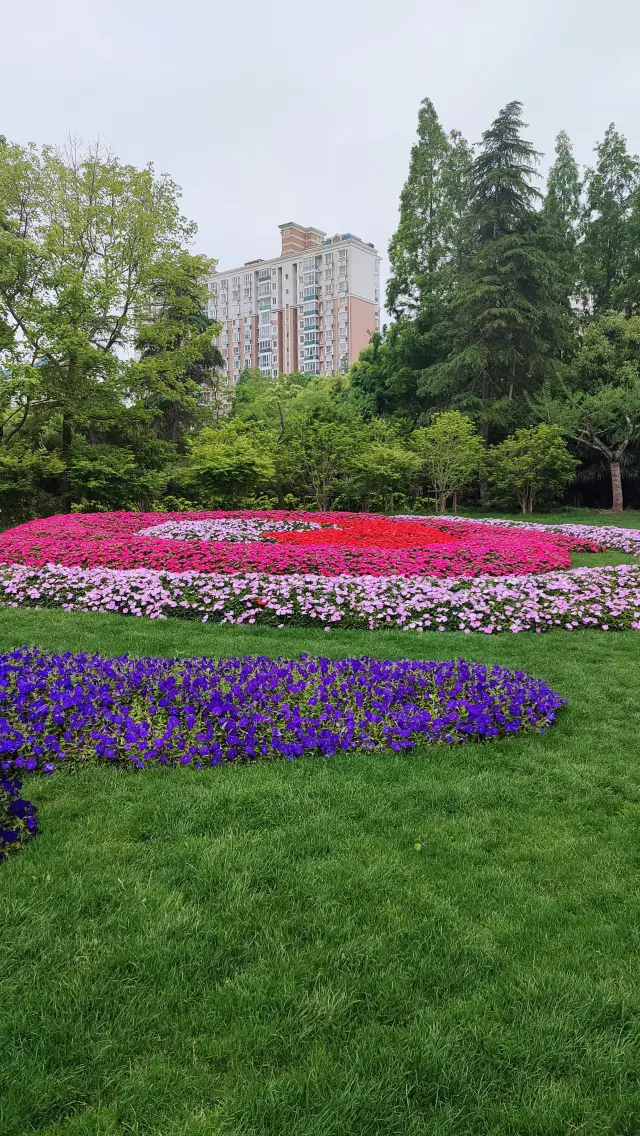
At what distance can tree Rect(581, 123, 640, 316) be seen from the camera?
83.5ft

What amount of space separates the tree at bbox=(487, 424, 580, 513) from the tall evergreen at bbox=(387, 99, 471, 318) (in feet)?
32.3

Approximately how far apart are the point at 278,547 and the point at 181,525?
387cm

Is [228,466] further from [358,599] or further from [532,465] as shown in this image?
[358,599]

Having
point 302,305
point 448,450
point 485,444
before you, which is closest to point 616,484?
point 485,444

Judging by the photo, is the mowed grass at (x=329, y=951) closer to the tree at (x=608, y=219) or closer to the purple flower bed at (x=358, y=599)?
the purple flower bed at (x=358, y=599)

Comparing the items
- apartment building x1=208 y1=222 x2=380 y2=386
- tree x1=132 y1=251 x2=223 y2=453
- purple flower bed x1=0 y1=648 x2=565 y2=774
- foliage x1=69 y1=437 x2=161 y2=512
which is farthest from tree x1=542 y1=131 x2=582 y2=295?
apartment building x1=208 y1=222 x2=380 y2=386

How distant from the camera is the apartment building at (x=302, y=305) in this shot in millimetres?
70875

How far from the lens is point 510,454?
1886 centimetres

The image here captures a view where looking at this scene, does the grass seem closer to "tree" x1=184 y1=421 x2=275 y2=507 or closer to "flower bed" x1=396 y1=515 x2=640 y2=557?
"flower bed" x1=396 y1=515 x2=640 y2=557

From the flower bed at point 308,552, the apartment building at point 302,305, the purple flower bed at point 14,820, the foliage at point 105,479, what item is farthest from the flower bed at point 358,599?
the apartment building at point 302,305

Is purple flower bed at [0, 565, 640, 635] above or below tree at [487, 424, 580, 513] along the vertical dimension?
below

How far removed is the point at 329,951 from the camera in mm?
1870

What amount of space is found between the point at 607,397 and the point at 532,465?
2.76 metres

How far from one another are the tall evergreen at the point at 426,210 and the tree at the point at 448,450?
34.2 feet
